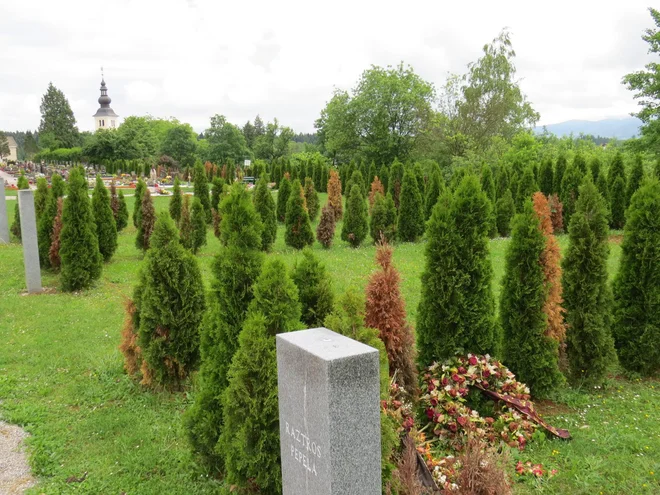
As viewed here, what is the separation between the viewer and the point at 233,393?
12.0ft

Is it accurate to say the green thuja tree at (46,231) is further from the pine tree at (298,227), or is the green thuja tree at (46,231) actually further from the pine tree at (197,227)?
the pine tree at (298,227)

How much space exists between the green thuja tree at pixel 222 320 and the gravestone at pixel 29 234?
7602 mm

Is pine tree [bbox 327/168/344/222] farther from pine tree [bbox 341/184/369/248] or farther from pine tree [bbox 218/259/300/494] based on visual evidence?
pine tree [bbox 218/259/300/494]

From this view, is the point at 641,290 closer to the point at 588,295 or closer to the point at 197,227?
the point at 588,295

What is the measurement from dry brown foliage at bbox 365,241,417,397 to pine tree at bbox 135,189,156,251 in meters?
10.5

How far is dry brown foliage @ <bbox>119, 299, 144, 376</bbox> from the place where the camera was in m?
6.29

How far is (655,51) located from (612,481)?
25841mm

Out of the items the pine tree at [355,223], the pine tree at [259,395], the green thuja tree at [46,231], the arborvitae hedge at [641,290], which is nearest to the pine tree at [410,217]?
the pine tree at [355,223]

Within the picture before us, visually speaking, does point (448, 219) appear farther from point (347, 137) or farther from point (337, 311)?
point (347, 137)

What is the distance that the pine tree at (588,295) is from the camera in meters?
6.38

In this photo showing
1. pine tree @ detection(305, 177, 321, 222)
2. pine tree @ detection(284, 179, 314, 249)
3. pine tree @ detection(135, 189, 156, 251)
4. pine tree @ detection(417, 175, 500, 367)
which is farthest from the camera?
pine tree @ detection(305, 177, 321, 222)

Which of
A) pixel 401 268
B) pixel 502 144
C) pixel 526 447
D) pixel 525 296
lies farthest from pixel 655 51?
pixel 526 447

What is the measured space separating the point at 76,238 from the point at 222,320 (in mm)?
7562

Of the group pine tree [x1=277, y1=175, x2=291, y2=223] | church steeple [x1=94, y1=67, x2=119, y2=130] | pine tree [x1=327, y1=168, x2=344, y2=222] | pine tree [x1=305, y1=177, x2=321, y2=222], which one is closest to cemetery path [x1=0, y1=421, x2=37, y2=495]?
pine tree [x1=277, y1=175, x2=291, y2=223]
